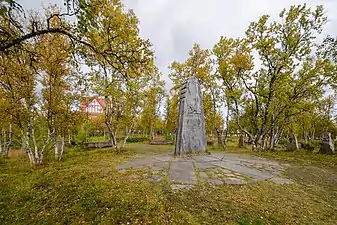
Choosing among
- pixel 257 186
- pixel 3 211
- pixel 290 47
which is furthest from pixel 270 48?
pixel 3 211

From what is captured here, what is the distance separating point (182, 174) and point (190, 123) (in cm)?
342

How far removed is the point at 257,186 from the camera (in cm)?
409

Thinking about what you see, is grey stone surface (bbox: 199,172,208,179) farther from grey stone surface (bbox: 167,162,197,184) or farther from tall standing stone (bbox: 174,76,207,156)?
tall standing stone (bbox: 174,76,207,156)

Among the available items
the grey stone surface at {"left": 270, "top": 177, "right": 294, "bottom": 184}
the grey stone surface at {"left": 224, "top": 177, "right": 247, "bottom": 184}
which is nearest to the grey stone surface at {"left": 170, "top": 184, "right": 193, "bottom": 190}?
the grey stone surface at {"left": 224, "top": 177, "right": 247, "bottom": 184}

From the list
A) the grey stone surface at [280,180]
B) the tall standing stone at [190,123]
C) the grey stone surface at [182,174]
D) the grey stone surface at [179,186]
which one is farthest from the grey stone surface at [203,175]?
the tall standing stone at [190,123]

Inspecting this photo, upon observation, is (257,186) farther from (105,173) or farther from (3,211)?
(3,211)

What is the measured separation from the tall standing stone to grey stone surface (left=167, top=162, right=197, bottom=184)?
195 cm

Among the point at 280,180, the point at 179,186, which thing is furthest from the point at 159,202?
the point at 280,180

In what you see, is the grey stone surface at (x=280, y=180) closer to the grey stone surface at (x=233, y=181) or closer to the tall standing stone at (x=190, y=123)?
the grey stone surface at (x=233, y=181)

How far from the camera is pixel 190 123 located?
799cm

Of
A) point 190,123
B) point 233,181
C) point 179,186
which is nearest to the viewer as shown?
point 179,186

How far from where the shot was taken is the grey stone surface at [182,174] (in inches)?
171

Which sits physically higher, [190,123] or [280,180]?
[190,123]

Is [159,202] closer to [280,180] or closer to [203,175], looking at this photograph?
[203,175]
